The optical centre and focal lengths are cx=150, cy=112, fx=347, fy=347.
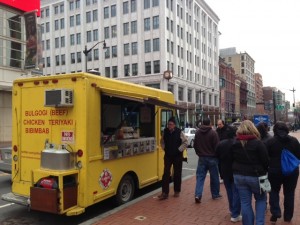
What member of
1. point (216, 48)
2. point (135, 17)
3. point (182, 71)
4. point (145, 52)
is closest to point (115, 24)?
point (135, 17)

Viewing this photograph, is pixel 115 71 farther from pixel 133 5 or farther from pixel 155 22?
pixel 133 5

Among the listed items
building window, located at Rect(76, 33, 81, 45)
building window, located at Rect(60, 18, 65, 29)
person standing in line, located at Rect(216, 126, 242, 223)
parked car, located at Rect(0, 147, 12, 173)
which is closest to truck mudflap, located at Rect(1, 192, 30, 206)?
parked car, located at Rect(0, 147, 12, 173)

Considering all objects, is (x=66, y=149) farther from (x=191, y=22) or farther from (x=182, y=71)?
(x=191, y=22)

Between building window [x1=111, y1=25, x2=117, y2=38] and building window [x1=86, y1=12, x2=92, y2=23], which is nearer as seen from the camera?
building window [x1=111, y1=25, x2=117, y2=38]

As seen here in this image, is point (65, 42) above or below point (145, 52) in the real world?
above

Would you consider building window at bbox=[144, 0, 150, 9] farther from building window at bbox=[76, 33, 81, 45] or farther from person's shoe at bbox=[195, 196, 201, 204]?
person's shoe at bbox=[195, 196, 201, 204]

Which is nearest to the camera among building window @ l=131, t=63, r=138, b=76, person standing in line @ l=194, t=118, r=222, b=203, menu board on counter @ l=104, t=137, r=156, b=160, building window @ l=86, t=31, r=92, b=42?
menu board on counter @ l=104, t=137, r=156, b=160

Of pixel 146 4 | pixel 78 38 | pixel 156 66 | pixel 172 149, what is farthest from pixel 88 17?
pixel 172 149

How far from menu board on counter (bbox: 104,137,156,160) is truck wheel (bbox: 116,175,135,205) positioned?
55cm

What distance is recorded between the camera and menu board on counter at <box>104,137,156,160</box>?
6.61 meters

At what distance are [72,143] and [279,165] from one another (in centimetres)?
343

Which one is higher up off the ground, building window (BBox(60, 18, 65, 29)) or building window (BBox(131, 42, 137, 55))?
building window (BBox(60, 18, 65, 29))

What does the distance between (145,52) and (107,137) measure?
50.2 meters

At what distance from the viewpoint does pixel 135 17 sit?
56781 millimetres
